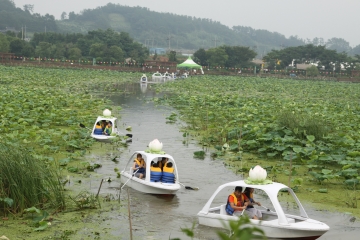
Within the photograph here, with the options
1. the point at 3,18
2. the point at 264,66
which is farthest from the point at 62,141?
the point at 3,18

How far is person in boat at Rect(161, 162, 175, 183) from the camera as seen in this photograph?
9.94 metres

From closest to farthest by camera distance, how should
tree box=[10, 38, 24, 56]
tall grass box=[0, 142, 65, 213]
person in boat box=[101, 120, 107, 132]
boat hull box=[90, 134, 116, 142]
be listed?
tall grass box=[0, 142, 65, 213], boat hull box=[90, 134, 116, 142], person in boat box=[101, 120, 107, 132], tree box=[10, 38, 24, 56]

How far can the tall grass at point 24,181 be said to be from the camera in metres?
7.58

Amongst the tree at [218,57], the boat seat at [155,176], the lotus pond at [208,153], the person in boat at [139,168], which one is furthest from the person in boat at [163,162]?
the tree at [218,57]

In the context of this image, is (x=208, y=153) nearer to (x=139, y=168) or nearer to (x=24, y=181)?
(x=139, y=168)

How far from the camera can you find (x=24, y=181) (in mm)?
7691

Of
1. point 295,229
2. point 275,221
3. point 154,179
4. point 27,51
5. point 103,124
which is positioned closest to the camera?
point 295,229

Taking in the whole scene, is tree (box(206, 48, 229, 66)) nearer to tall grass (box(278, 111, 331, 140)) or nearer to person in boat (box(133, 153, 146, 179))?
tall grass (box(278, 111, 331, 140))

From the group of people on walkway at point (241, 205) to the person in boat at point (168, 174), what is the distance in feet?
6.90

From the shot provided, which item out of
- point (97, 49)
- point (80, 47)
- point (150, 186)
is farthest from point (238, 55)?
point (150, 186)

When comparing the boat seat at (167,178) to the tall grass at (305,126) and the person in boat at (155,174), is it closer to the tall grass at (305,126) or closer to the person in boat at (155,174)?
the person in boat at (155,174)

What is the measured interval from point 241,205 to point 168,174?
90.5 inches

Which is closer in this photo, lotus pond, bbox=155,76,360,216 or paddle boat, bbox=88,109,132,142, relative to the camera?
lotus pond, bbox=155,76,360,216

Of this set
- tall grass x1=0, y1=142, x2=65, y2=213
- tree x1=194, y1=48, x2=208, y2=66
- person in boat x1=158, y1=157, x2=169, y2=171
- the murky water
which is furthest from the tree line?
tall grass x1=0, y1=142, x2=65, y2=213
